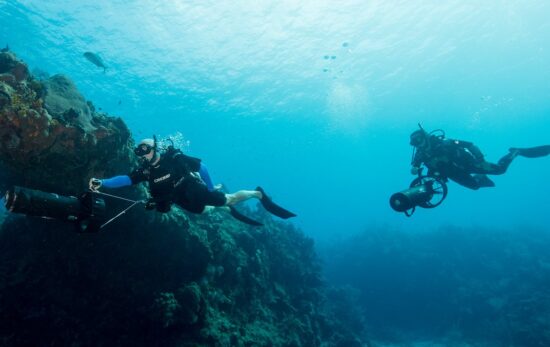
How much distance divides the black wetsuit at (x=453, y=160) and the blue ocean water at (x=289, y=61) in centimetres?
1526

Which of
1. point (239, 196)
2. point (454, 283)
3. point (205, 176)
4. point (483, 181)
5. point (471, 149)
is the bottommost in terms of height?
point (205, 176)

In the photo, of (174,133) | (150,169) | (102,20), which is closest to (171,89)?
(102,20)

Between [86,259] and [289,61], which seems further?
[289,61]

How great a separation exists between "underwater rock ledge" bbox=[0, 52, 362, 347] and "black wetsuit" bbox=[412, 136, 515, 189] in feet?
20.9

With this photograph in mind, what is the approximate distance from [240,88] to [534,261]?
30761 millimetres

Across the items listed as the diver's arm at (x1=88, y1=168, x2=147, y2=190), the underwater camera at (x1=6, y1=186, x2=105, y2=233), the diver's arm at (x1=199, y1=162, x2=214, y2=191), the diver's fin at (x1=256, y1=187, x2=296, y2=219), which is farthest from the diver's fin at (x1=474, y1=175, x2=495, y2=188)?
the underwater camera at (x1=6, y1=186, x2=105, y2=233)

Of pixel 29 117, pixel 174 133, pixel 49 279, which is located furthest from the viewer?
pixel 174 133

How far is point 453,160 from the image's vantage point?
8.12m

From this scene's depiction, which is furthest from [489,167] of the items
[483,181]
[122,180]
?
[122,180]

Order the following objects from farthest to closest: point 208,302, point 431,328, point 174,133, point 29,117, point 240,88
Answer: point 174,133, point 240,88, point 431,328, point 208,302, point 29,117

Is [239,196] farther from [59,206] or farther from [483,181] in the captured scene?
[483,181]

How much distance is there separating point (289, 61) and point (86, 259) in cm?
2676

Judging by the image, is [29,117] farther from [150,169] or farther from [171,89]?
[171,89]

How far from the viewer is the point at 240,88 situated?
115 ft
